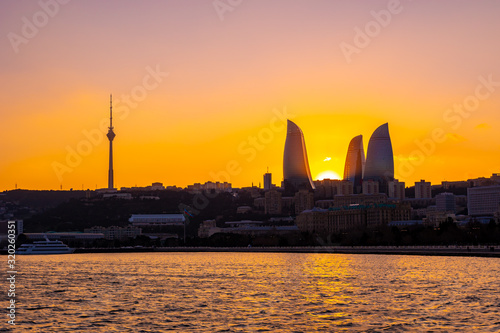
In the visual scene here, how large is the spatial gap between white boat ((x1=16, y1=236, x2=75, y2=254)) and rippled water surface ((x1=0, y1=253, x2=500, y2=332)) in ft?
364

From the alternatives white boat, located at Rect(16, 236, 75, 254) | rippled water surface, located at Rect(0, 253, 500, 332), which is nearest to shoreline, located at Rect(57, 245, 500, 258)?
white boat, located at Rect(16, 236, 75, 254)

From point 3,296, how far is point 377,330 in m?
27.8

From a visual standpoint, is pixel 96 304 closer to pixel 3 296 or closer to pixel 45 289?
pixel 3 296

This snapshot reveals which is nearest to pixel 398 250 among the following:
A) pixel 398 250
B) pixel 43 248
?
pixel 398 250

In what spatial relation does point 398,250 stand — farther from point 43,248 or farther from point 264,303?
point 264,303

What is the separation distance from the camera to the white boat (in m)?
181

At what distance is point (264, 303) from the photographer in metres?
48.5

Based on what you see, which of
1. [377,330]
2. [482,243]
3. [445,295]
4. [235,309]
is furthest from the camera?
[482,243]

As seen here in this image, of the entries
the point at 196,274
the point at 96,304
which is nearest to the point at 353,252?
the point at 196,274

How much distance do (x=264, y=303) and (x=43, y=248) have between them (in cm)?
14418

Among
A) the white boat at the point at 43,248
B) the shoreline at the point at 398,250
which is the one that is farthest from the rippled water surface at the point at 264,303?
the white boat at the point at 43,248

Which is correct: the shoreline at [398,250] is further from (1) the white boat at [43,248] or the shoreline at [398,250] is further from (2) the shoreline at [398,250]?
(1) the white boat at [43,248]

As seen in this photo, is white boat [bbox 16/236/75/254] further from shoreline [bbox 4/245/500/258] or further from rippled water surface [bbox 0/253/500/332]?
rippled water surface [bbox 0/253/500/332]

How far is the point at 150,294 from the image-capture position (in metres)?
55.6
